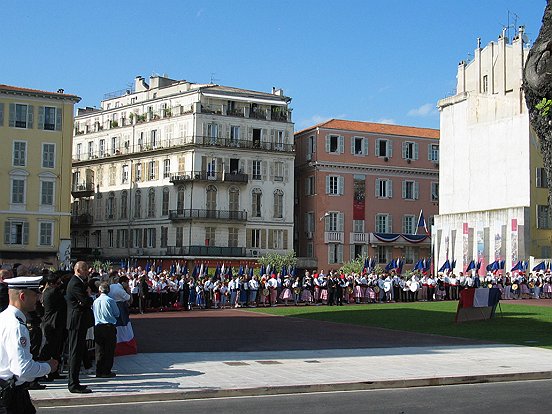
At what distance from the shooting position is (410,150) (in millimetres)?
81938

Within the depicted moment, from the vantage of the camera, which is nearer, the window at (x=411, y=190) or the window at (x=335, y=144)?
the window at (x=335, y=144)

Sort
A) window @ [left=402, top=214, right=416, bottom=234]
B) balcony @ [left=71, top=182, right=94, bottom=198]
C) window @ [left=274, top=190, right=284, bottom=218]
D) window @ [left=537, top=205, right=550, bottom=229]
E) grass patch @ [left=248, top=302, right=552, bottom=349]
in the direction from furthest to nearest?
balcony @ [left=71, top=182, right=94, bottom=198]
window @ [left=402, top=214, right=416, bottom=234]
window @ [left=274, top=190, right=284, bottom=218]
window @ [left=537, top=205, right=550, bottom=229]
grass patch @ [left=248, top=302, right=552, bottom=349]

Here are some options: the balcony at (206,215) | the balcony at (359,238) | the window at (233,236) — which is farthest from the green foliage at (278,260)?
the balcony at (359,238)

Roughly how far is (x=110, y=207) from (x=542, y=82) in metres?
65.8

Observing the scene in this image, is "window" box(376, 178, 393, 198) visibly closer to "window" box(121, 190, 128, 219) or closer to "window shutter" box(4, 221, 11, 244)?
"window" box(121, 190, 128, 219)

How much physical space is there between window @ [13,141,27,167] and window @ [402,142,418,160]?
37331 millimetres

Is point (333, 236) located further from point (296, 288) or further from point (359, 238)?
point (296, 288)

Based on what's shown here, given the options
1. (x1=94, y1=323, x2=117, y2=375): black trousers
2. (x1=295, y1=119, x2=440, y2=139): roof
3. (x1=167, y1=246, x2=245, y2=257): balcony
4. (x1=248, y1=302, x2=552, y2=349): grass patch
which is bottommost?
(x1=248, y1=302, x2=552, y2=349): grass patch

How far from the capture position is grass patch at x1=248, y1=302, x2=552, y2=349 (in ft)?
78.2

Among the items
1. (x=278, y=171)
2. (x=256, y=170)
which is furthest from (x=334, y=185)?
(x=256, y=170)

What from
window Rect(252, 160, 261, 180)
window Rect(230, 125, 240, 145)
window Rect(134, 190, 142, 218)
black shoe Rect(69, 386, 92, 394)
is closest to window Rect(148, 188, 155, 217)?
window Rect(134, 190, 142, 218)

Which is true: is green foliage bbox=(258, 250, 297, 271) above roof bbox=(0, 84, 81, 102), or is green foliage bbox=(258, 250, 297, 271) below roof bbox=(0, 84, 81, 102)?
below

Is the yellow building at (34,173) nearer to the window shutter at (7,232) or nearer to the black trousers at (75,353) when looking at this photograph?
the window shutter at (7,232)

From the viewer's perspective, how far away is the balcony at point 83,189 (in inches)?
3314
